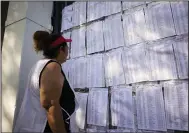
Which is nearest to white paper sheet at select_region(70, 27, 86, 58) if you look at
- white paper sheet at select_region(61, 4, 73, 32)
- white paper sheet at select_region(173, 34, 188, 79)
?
white paper sheet at select_region(61, 4, 73, 32)

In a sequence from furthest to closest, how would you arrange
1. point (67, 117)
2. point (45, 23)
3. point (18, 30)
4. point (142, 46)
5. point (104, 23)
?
point (45, 23), point (18, 30), point (104, 23), point (142, 46), point (67, 117)

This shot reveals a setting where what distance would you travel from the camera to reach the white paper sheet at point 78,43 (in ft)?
4.49

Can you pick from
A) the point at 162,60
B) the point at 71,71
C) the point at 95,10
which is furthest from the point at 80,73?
the point at 162,60

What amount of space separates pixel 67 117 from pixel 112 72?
0.41 meters

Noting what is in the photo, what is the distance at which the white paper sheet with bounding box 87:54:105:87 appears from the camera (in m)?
1.21

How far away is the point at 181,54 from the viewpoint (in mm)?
927

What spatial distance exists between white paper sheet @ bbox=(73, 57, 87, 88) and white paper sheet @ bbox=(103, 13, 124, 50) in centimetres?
21

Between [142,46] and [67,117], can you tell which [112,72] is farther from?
[67,117]

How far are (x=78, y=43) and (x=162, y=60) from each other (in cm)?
66

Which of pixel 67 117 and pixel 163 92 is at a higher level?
pixel 163 92

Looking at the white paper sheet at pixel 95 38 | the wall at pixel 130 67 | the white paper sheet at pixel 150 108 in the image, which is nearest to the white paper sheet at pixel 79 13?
the wall at pixel 130 67

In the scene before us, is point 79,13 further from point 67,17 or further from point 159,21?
point 159,21

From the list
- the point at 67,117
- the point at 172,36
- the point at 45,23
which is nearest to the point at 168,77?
the point at 172,36

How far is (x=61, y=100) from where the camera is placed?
0.93 metres
